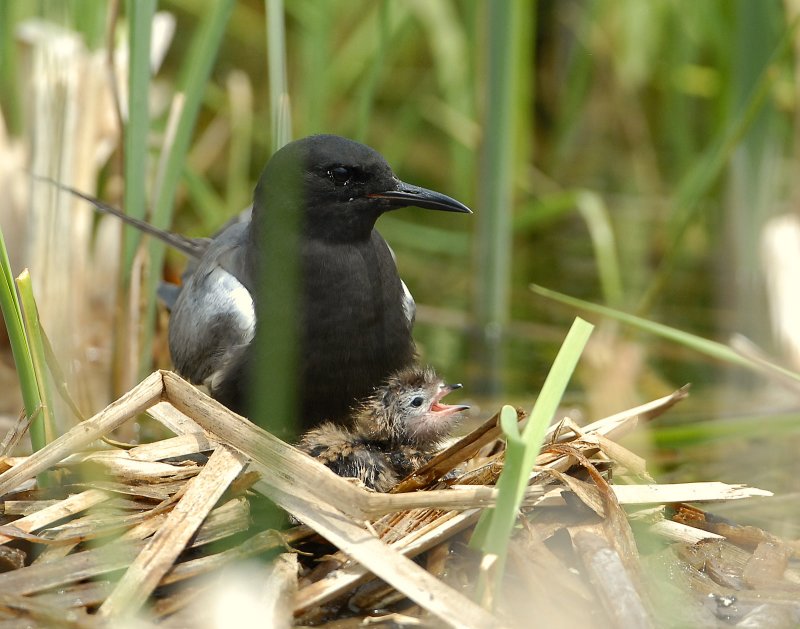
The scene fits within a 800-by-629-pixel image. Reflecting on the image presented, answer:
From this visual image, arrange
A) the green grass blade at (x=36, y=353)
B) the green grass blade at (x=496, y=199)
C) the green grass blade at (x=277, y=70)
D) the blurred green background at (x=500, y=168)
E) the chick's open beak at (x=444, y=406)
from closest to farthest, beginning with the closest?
the green grass blade at (x=36, y=353) < the chick's open beak at (x=444, y=406) < the green grass blade at (x=277, y=70) < the blurred green background at (x=500, y=168) < the green grass blade at (x=496, y=199)

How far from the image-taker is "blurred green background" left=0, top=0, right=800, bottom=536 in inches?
198

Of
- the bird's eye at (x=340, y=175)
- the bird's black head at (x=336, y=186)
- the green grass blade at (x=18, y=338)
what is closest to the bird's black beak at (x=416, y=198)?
the bird's black head at (x=336, y=186)

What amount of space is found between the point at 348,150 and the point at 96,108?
1902 millimetres

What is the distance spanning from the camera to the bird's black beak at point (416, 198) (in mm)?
4430

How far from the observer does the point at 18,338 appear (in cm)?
353

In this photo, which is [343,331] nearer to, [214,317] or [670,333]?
[214,317]

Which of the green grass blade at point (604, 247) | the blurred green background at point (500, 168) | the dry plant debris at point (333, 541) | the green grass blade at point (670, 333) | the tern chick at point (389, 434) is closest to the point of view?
the dry plant debris at point (333, 541)

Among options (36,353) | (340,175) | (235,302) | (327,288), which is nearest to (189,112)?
(340,175)

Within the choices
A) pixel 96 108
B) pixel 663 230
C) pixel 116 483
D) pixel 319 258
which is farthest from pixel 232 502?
pixel 663 230

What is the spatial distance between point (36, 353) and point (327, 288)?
3.73 feet

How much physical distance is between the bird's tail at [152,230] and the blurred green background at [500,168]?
0.09 metres

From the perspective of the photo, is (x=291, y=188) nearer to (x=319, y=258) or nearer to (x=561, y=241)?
(x=319, y=258)

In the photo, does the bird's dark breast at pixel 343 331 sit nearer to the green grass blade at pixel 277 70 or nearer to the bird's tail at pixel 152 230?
the green grass blade at pixel 277 70

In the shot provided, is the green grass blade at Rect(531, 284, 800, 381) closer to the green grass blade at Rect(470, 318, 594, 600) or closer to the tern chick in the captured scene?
the tern chick
